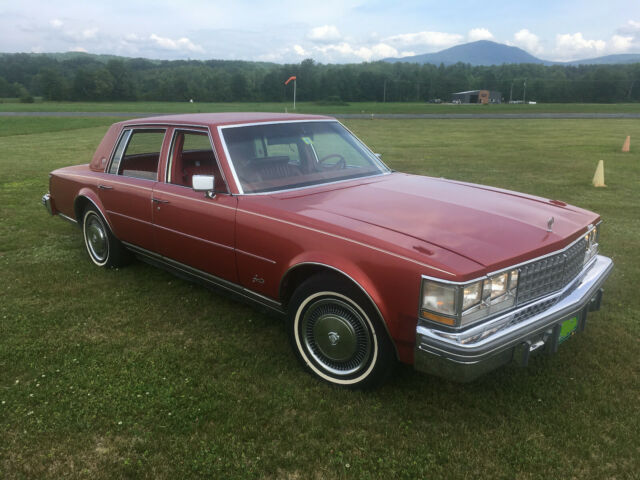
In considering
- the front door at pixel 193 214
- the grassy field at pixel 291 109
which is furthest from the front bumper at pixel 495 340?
the grassy field at pixel 291 109

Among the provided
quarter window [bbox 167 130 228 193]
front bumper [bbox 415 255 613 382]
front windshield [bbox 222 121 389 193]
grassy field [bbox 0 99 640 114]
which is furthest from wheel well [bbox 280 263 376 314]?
grassy field [bbox 0 99 640 114]

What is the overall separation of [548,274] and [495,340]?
0.64 meters

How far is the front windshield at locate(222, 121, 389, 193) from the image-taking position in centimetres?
348

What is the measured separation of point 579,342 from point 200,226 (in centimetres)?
299

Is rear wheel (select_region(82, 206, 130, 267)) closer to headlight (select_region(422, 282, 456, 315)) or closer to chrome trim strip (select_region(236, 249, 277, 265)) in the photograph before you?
chrome trim strip (select_region(236, 249, 277, 265))

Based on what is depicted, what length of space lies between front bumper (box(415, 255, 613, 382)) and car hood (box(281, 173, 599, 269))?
33 centimetres

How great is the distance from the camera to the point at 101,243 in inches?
195

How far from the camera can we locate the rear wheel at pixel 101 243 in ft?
15.7

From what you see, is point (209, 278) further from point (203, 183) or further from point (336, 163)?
point (336, 163)

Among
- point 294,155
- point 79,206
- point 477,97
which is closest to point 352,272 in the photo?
point 294,155

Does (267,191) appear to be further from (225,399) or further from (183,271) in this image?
(225,399)

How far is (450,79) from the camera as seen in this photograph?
10744cm

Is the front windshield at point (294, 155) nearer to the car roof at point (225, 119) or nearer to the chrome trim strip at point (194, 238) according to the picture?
the car roof at point (225, 119)

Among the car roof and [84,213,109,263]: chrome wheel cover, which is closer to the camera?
the car roof
